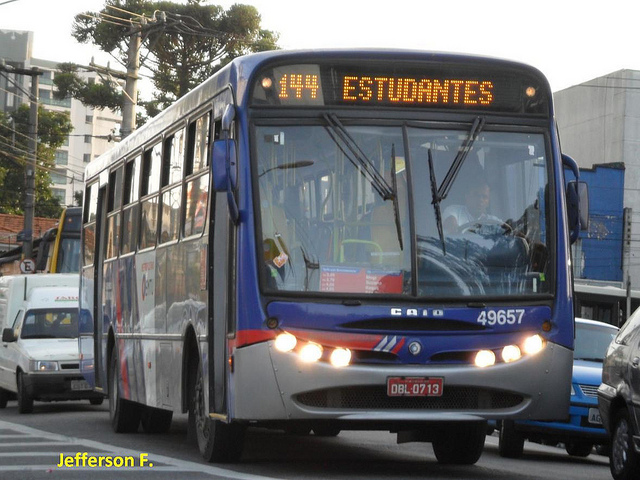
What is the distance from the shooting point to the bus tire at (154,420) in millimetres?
16438

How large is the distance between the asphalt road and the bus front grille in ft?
2.10

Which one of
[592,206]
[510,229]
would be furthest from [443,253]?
Result: [592,206]

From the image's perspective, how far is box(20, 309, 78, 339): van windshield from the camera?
23.2 meters

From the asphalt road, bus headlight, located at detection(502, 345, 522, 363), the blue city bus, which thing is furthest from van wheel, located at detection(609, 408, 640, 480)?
bus headlight, located at detection(502, 345, 522, 363)

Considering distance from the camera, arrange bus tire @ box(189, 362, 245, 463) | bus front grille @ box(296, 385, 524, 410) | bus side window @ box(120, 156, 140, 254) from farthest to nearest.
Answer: bus side window @ box(120, 156, 140, 254) → bus tire @ box(189, 362, 245, 463) → bus front grille @ box(296, 385, 524, 410)

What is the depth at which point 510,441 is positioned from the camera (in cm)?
1527

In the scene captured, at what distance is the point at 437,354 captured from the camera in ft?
33.6

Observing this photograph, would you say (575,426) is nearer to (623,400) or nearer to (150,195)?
(623,400)

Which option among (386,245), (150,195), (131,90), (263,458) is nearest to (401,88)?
(386,245)

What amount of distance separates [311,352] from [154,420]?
265 inches

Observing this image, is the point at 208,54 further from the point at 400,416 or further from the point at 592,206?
the point at 400,416

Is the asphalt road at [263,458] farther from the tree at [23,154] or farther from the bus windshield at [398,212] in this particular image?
the tree at [23,154]

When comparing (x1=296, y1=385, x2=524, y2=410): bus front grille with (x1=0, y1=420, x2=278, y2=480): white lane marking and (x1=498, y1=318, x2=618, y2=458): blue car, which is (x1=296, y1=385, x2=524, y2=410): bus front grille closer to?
(x1=0, y1=420, x2=278, y2=480): white lane marking

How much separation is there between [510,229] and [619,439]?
6.97ft
